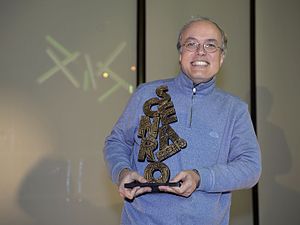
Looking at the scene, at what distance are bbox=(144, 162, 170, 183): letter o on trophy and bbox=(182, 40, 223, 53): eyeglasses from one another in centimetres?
40

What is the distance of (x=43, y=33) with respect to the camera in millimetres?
2615

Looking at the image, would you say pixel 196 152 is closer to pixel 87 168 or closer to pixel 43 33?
pixel 87 168

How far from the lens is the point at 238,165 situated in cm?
122

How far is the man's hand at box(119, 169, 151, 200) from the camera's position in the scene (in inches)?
45.0

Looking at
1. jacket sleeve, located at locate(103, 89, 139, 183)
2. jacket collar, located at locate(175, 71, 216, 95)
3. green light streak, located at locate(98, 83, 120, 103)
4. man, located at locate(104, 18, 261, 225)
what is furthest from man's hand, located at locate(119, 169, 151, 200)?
green light streak, located at locate(98, 83, 120, 103)

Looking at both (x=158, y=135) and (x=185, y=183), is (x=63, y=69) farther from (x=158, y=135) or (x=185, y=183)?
(x=185, y=183)

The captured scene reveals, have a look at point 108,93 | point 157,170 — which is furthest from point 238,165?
point 108,93

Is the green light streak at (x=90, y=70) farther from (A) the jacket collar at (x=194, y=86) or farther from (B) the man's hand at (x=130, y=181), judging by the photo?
(B) the man's hand at (x=130, y=181)

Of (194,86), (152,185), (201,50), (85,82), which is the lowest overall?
(152,185)

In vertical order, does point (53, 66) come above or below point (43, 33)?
below

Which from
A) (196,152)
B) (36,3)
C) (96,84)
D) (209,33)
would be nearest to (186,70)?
(209,33)

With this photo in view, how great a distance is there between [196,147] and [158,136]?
0.42 ft

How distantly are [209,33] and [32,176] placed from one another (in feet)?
5.43

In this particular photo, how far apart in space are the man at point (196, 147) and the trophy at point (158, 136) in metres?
0.02
